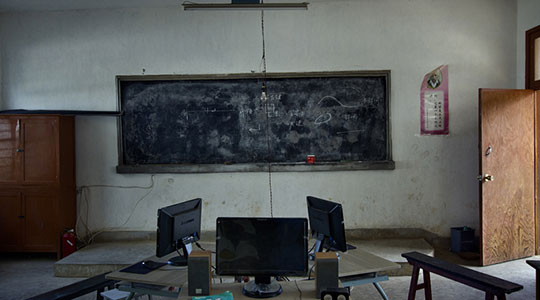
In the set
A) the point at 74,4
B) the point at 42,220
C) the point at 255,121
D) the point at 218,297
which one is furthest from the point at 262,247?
the point at 74,4

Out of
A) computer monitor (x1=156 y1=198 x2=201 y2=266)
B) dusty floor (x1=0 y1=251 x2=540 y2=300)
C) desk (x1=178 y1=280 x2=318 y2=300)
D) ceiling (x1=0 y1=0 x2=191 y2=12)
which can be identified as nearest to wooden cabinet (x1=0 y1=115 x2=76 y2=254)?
dusty floor (x1=0 y1=251 x2=540 y2=300)

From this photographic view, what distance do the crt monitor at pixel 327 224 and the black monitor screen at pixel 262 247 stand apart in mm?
453

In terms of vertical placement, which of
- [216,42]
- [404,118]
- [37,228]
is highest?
[216,42]

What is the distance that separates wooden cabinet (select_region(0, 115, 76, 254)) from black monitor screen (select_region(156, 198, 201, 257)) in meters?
2.62

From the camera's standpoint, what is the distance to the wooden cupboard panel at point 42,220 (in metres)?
4.66

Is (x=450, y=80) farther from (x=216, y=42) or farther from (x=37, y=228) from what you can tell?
(x=37, y=228)

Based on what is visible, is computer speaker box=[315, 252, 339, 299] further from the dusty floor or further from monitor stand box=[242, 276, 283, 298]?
the dusty floor

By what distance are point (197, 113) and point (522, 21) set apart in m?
4.13

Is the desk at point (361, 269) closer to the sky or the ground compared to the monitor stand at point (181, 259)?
closer to the ground

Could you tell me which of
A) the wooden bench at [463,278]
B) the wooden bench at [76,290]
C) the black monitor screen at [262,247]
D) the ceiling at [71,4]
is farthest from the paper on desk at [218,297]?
the ceiling at [71,4]

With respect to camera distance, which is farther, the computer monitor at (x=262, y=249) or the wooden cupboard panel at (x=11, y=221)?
the wooden cupboard panel at (x=11, y=221)

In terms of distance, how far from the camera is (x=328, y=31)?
4879mm

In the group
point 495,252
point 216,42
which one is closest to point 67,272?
point 216,42

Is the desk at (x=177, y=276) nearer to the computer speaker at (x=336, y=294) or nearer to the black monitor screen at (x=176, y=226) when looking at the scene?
the black monitor screen at (x=176, y=226)
